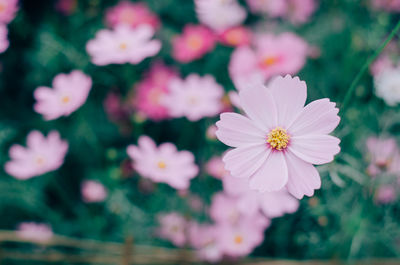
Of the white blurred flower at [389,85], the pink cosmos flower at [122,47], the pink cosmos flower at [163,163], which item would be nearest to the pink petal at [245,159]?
the pink cosmos flower at [163,163]

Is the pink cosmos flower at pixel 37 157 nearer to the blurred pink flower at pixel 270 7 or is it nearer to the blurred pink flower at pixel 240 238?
the blurred pink flower at pixel 240 238

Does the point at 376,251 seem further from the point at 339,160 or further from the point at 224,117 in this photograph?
the point at 224,117

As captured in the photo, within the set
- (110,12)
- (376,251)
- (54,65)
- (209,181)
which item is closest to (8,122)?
(54,65)

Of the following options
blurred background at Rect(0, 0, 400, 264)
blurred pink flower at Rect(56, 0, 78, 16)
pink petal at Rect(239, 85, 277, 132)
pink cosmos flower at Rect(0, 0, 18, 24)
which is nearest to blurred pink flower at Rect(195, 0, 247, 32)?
blurred background at Rect(0, 0, 400, 264)

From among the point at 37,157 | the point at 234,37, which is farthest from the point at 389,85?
the point at 37,157

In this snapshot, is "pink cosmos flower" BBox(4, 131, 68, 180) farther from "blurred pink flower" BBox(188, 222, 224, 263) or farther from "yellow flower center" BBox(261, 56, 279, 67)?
"yellow flower center" BBox(261, 56, 279, 67)
